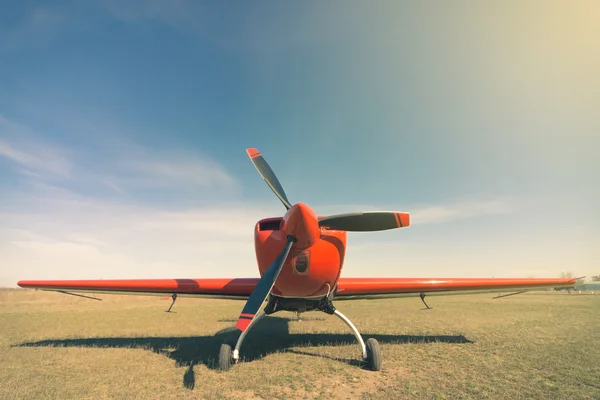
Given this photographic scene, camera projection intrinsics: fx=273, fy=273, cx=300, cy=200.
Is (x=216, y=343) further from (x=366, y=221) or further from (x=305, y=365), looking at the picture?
(x=366, y=221)

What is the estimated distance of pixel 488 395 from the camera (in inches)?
250

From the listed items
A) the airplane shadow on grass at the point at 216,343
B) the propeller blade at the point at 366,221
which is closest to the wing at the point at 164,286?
the airplane shadow on grass at the point at 216,343

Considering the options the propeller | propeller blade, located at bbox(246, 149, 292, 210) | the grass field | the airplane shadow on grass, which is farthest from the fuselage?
the airplane shadow on grass

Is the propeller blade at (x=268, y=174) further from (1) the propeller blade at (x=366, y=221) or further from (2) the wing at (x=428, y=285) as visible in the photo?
(2) the wing at (x=428, y=285)

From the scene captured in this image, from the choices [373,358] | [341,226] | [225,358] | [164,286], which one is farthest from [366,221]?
[164,286]

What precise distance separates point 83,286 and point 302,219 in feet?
37.1

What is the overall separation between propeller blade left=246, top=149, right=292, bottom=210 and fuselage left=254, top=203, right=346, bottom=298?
4.23 ft

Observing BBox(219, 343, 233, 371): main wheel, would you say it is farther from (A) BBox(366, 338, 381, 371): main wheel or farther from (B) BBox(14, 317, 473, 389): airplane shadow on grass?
(A) BBox(366, 338, 381, 371): main wheel

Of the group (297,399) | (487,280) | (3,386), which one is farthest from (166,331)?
(487,280)

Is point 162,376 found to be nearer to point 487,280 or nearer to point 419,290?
point 419,290

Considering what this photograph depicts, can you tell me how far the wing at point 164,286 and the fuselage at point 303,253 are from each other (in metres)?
4.02

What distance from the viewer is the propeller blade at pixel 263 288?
6577mm

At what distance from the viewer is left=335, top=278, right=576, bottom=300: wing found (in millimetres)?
11477

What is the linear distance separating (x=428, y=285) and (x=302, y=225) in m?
7.71
